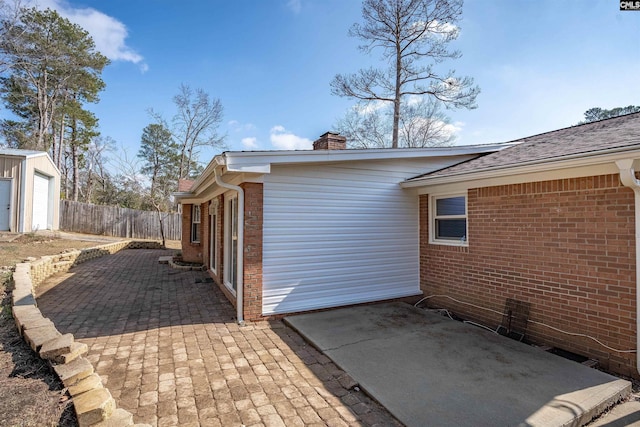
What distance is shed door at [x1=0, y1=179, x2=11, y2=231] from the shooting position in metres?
13.0

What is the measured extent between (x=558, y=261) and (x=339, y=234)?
352 centimetres

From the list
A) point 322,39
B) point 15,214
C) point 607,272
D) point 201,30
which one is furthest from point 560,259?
point 15,214

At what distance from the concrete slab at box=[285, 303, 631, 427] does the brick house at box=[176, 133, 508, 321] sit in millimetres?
865

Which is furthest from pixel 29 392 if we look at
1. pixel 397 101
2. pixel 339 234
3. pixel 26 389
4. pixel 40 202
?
pixel 40 202

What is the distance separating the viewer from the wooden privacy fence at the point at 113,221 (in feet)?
64.2

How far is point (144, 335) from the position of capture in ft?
15.6

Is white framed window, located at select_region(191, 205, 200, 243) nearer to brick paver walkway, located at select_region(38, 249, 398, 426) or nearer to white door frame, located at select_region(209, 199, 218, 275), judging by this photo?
white door frame, located at select_region(209, 199, 218, 275)

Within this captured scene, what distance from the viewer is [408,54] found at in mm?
14812

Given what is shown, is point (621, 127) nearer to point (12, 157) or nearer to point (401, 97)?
point (401, 97)

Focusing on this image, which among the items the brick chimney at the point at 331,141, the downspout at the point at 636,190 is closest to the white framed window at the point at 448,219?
the downspout at the point at 636,190

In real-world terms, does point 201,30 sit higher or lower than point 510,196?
higher

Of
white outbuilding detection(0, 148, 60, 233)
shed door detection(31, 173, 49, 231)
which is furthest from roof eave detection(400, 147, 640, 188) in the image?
shed door detection(31, 173, 49, 231)

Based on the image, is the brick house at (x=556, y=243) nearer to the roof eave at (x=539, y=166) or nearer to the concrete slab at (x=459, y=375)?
the roof eave at (x=539, y=166)

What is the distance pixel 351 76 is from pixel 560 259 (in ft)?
42.9
